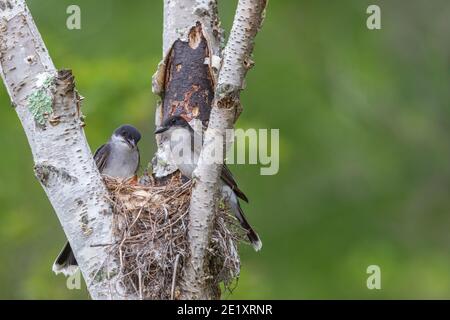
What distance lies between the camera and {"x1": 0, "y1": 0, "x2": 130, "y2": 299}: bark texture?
17.1ft

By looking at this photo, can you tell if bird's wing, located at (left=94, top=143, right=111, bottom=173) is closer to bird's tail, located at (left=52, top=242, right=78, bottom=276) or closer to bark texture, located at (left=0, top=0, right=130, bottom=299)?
bird's tail, located at (left=52, top=242, right=78, bottom=276)

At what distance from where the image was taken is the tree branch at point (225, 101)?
4.71 metres

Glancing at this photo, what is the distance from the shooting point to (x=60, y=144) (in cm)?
529

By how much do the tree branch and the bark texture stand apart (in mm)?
609

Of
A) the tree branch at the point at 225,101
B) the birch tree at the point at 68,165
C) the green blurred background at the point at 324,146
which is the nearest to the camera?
the tree branch at the point at 225,101

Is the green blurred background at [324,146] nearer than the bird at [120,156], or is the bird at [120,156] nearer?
the bird at [120,156]

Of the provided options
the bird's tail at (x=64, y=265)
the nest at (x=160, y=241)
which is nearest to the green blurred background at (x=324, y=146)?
the bird's tail at (x=64, y=265)

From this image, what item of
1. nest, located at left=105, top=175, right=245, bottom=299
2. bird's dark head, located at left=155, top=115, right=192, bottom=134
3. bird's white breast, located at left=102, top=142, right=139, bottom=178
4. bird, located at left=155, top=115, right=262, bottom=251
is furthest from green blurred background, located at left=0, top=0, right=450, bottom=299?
nest, located at left=105, top=175, right=245, bottom=299

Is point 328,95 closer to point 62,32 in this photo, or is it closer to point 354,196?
point 354,196

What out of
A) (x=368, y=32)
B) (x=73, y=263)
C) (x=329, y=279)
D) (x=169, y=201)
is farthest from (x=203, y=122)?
(x=368, y=32)

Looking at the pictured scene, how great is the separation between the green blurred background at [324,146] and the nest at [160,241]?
4.18 metres

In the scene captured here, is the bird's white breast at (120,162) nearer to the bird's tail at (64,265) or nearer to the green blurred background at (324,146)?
the bird's tail at (64,265)

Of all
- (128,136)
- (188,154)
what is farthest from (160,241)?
(128,136)

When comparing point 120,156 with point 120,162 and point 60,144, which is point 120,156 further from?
point 60,144
